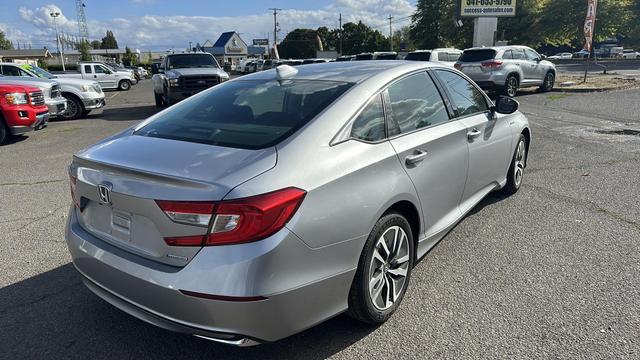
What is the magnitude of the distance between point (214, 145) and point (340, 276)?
1010 mm

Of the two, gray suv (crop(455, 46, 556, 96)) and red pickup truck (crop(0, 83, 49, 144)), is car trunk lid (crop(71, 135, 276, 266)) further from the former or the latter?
gray suv (crop(455, 46, 556, 96))

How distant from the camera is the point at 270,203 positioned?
2152mm

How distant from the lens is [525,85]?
17422 mm

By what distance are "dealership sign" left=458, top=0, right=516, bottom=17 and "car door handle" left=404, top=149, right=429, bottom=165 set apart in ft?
86.6

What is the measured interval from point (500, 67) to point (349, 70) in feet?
47.1

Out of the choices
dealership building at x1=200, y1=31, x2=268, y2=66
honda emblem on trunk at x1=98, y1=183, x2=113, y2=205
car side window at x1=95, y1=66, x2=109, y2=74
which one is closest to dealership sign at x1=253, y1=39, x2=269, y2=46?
dealership building at x1=200, y1=31, x2=268, y2=66

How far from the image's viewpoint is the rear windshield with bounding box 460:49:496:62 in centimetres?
1616

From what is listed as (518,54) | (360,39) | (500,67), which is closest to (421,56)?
(500,67)

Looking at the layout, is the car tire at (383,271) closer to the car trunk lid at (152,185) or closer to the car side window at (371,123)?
the car side window at (371,123)

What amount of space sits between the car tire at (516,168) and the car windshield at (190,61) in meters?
12.2

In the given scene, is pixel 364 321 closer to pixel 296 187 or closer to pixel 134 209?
pixel 296 187

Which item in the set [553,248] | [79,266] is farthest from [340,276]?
[553,248]

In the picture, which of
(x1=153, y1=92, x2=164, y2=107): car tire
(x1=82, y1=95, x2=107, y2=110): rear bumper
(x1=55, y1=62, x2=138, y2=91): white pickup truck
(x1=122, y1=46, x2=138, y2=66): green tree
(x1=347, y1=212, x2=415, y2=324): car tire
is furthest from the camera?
(x1=122, y1=46, x2=138, y2=66): green tree

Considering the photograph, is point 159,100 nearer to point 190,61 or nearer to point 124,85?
point 190,61
